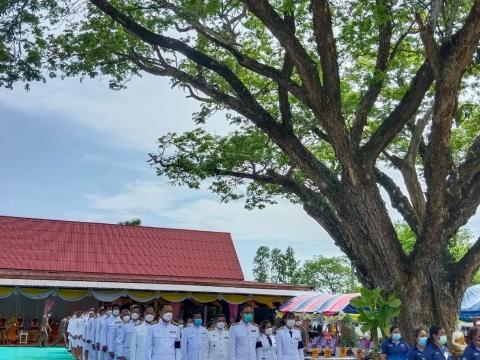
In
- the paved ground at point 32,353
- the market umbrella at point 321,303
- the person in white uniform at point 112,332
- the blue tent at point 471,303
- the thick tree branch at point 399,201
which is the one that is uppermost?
the thick tree branch at point 399,201

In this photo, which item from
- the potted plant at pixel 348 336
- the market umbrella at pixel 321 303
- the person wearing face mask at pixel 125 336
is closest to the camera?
the person wearing face mask at pixel 125 336

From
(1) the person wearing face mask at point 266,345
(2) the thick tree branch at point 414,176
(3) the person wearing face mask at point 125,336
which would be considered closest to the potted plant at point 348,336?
(2) the thick tree branch at point 414,176

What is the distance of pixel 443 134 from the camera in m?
10.3

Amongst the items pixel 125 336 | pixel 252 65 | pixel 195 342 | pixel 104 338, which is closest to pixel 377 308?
pixel 195 342

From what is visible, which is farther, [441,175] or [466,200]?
[466,200]

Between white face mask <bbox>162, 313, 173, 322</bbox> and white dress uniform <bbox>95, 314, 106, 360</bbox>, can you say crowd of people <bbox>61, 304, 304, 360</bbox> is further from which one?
white dress uniform <bbox>95, 314, 106, 360</bbox>

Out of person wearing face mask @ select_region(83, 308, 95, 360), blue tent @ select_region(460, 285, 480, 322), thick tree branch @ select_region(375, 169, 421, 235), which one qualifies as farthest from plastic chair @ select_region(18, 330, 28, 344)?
blue tent @ select_region(460, 285, 480, 322)

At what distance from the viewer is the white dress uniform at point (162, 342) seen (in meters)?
9.87

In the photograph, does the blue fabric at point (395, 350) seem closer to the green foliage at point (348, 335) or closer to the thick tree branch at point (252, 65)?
the thick tree branch at point (252, 65)

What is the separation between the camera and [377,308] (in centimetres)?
1095

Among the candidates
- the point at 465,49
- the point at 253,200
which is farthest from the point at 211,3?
the point at 253,200

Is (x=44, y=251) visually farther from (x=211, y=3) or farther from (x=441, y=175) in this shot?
(x=441, y=175)

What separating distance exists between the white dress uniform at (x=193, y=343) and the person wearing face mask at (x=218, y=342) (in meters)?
0.29

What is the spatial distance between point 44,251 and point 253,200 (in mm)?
12904
